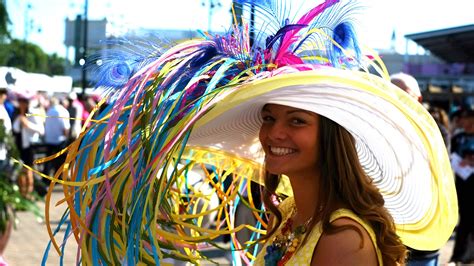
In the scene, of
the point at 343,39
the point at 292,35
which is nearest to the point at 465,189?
the point at 343,39

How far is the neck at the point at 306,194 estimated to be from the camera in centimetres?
275

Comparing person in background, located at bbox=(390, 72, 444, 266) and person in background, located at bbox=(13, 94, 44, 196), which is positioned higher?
person in background, located at bbox=(390, 72, 444, 266)

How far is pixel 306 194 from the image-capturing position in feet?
9.07

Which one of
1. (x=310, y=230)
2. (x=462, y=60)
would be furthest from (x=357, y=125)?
(x=462, y=60)

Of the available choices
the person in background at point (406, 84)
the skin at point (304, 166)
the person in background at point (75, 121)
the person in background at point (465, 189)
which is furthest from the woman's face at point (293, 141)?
the person in background at point (75, 121)

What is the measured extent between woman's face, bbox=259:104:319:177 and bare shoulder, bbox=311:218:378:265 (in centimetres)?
22

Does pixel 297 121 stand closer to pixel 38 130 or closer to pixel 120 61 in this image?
pixel 120 61

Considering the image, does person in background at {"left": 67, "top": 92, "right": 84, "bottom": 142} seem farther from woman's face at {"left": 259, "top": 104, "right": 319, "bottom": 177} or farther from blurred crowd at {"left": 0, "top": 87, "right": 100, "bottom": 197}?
woman's face at {"left": 259, "top": 104, "right": 319, "bottom": 177}

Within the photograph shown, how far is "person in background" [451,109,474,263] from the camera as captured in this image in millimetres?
8578

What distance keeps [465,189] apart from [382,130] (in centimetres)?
645

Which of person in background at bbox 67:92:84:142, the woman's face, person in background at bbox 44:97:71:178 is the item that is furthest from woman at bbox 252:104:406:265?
person in background at bbox 67:92:84:142

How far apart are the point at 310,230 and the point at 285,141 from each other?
10.7 inches

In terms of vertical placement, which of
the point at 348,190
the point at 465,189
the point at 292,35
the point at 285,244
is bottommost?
the point at 465,189

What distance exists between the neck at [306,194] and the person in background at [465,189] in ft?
20.1
